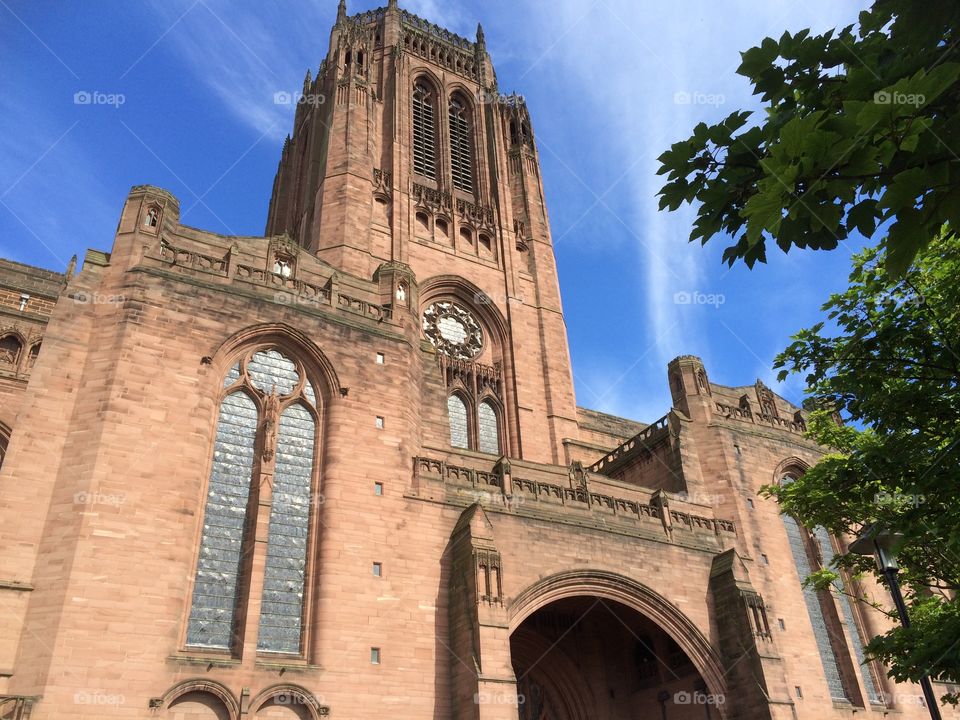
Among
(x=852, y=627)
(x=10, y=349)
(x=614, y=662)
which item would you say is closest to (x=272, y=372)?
(x=10, y=349)

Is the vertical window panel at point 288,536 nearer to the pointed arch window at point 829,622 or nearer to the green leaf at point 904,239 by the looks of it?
the green leaf at point 904,239

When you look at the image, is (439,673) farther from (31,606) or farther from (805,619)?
(805,619)

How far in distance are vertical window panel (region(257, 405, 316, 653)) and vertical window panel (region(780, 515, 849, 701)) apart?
53.4 feet

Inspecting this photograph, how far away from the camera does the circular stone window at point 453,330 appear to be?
33.2 metres

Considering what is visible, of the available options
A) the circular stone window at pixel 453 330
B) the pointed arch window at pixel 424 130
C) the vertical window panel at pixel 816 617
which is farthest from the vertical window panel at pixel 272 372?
the pointed arch window at pixel 424 130

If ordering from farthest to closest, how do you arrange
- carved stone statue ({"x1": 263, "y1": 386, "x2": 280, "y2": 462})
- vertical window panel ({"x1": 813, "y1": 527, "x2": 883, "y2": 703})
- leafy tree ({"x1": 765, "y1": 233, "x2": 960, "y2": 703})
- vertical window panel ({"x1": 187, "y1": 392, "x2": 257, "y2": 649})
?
vertical window panel ({"x1": 813, "y1": 527, "x2": 883, "y2": 703})
carved stone statue ({"x1": 263, "y1": 386, "x2": 280, "y2": 462})
vertical window panel ({"x1": 187, "y1": 392, "x2": 257, "y2": 649})
leafy tree ({"x1": 765, "y1": 233, "x2": 960, "y2": 703})

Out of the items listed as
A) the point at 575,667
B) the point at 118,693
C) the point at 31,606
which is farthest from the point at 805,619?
the point at 31,606

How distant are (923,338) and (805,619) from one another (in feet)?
52.7

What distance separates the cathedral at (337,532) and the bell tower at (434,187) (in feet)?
11.8

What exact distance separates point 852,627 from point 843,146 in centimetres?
2707

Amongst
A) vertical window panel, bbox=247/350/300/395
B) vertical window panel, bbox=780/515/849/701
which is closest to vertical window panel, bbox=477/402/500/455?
vertical window panel, bbox=780/515/849/701

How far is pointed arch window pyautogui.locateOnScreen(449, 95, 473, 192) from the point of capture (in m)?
40.5

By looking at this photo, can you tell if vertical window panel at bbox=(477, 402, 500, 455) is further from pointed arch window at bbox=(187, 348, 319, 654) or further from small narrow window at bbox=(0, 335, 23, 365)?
small narrow window at bbox=(0, 335, 23, 365)

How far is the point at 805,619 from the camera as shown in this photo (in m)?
23.9
